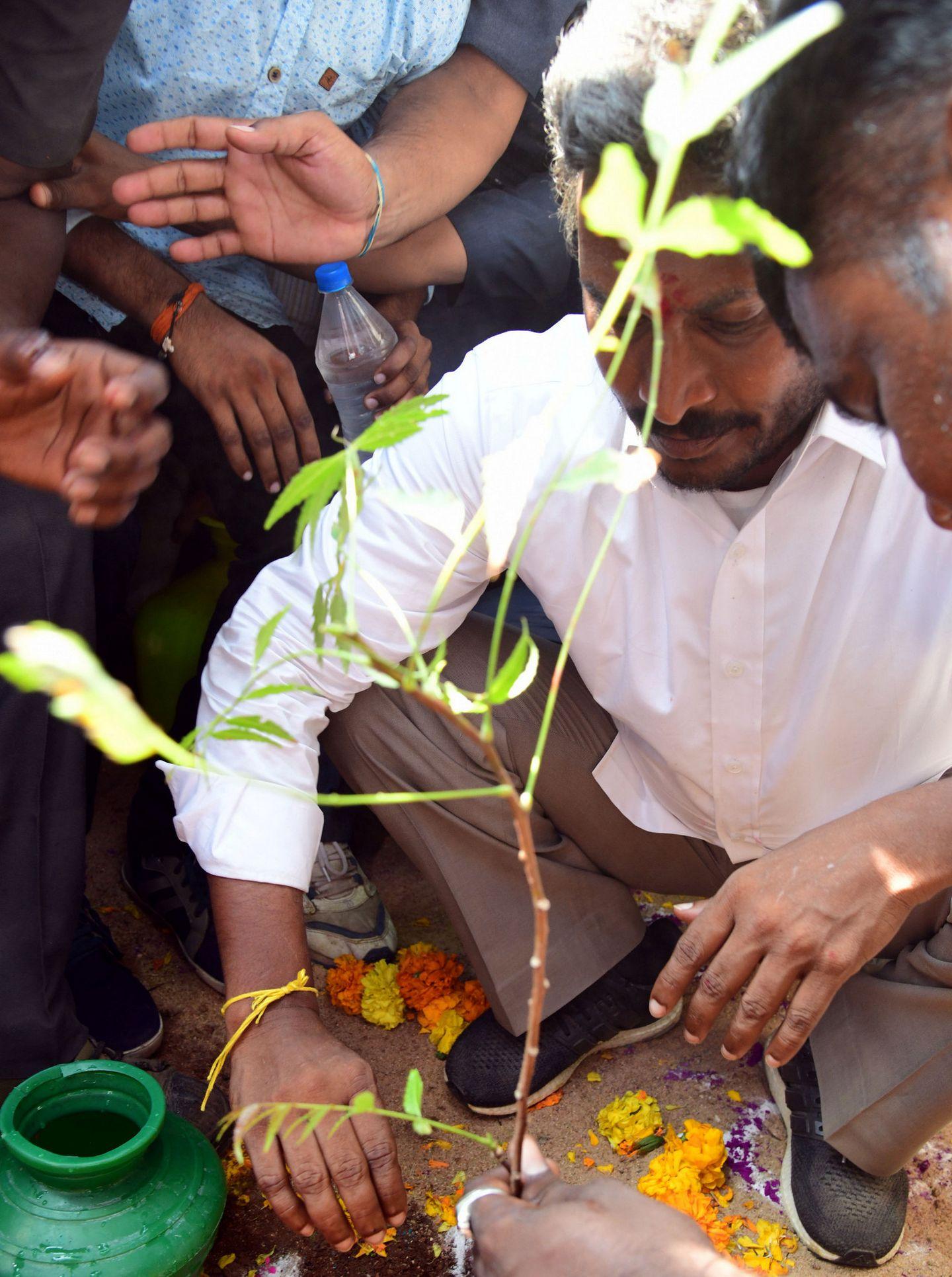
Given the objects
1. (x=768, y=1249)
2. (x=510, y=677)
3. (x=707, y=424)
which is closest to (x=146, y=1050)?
(x=768, y=1249)

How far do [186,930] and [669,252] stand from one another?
64.5 inches

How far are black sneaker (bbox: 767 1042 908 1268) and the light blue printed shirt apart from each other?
6.42ft

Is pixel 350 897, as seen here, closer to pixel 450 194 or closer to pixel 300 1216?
pixel 300 1216

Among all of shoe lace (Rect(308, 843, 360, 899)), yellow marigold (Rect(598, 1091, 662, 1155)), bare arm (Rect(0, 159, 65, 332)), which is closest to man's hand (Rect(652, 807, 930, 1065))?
yellow marigold (Rect(598, 1091, 662, 1155))

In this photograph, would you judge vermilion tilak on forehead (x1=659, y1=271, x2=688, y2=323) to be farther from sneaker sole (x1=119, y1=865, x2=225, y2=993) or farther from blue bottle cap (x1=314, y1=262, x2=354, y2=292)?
sneaker sole (x1=119, y1=865, x2=225, y2=993)

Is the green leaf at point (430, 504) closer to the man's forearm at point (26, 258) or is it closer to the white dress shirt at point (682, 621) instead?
the white dress shirt at point (682, 621)

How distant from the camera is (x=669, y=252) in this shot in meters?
1.30

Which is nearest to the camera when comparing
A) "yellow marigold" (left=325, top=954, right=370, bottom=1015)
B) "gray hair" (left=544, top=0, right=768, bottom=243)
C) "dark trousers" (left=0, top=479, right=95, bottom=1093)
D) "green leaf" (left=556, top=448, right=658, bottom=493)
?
"green leaf" (left=556, top=448, right=658, bottom=493)

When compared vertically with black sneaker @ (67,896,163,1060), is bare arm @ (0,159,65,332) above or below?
above

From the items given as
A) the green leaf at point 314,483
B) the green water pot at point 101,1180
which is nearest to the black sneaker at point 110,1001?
the green water pot at point 101,1180

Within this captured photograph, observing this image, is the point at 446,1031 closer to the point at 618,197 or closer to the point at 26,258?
the point at 26,258

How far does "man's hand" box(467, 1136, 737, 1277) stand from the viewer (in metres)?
1.01

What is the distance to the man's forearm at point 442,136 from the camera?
2209mm

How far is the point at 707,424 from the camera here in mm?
1509
